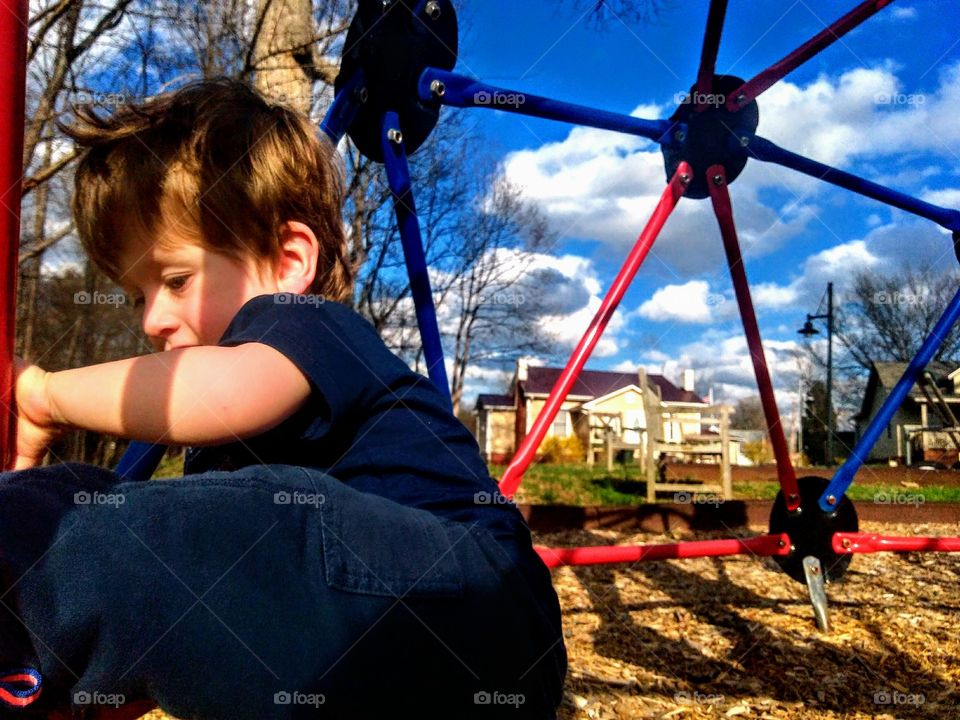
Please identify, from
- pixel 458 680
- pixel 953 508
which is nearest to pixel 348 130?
pixel 458 680

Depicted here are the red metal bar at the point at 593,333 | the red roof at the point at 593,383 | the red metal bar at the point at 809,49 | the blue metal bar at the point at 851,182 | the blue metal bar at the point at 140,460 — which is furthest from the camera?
the red roof at the point at 593,383

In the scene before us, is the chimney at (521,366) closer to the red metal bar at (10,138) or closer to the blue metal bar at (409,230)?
the blue metal bar at (409,230)

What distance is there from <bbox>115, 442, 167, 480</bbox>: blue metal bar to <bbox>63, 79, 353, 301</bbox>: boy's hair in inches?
12.5

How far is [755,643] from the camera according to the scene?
2.44m

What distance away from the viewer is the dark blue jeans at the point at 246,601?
20.9 inches

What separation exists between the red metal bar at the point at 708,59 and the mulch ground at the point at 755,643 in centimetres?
164

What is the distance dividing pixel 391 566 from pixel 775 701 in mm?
1705

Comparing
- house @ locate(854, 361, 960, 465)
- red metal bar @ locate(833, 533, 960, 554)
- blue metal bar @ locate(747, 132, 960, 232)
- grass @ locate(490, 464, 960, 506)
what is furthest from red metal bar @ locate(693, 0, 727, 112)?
grass @ locate(490, 464, 960, 506)

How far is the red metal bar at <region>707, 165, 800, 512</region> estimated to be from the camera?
2.23 m

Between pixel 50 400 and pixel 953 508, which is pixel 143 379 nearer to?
pixel 50 400

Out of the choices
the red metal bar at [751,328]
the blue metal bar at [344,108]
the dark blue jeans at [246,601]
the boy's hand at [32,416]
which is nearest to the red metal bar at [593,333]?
the red metal bar at [751,328]

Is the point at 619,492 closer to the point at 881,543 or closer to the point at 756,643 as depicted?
the point at 756,643

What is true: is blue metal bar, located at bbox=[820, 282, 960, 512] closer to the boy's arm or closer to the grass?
the boy's arm

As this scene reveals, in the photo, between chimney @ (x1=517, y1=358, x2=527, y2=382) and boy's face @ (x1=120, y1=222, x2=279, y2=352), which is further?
chimney @ (x1=517, y1=358, x2=527, y2=382)
